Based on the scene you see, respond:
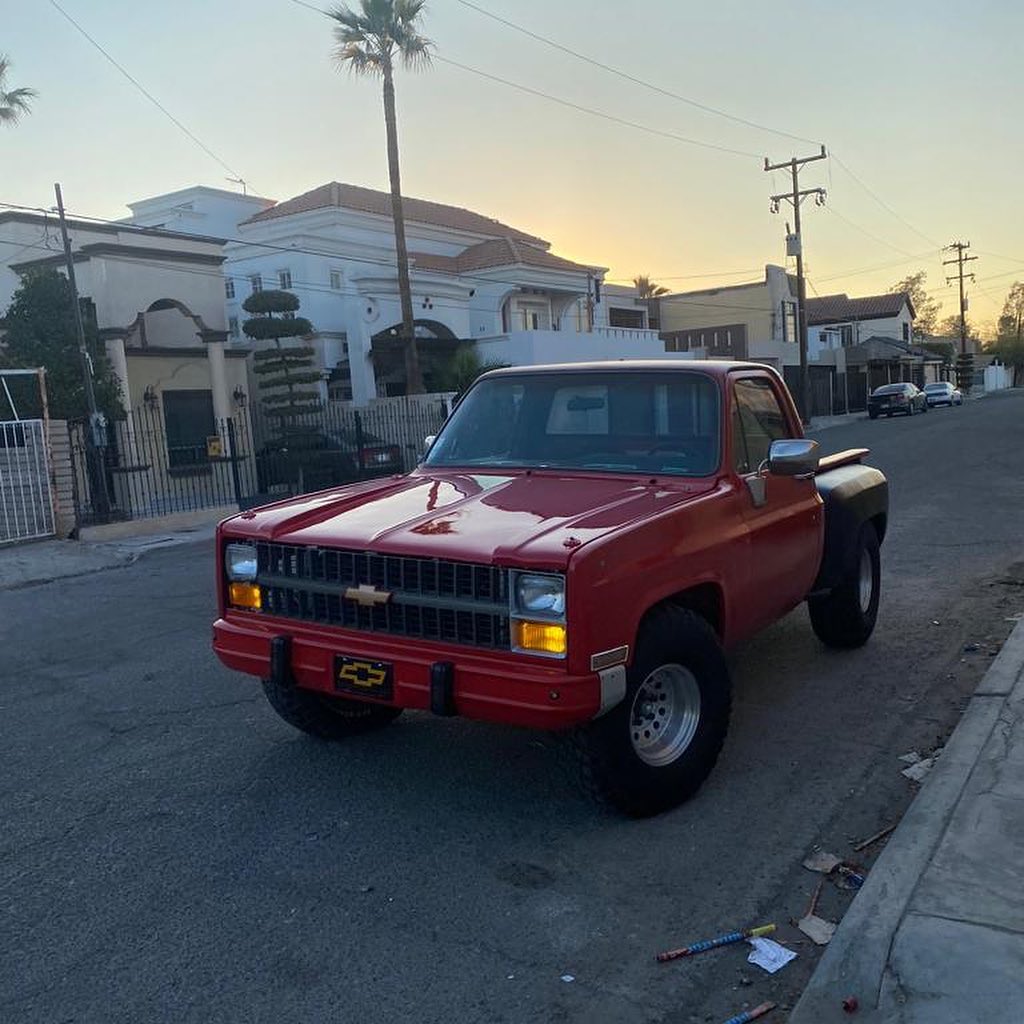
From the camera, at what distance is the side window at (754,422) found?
4931mm

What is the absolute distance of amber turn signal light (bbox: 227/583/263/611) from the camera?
4.43 m

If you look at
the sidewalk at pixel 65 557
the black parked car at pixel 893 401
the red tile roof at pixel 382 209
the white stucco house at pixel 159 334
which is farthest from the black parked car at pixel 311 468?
the black parked car at pixel 893 401

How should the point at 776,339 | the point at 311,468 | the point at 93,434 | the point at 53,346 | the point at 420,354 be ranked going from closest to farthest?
1. the point at 93,434
2. the point at 53,346
3. the point at 311,468
4. the point at 420,354
5. the point at 776,339

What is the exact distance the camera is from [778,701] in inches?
220

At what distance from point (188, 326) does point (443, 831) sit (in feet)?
74.0

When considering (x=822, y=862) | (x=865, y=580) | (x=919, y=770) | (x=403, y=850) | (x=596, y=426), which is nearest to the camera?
(x=822, y=862)

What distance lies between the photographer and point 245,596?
14.7 feet

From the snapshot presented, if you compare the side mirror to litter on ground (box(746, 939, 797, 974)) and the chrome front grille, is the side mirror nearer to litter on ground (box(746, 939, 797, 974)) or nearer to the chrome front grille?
the chrome front grille

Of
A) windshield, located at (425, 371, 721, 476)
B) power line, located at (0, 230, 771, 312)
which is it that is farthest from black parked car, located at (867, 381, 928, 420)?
windshield, located at (425, 371, 721, 476)

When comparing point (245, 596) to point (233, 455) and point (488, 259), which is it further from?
point (488, 259)

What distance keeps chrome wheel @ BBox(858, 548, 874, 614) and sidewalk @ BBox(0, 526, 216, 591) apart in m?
9.41

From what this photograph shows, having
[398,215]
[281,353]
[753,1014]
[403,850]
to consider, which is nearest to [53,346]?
[281,353]

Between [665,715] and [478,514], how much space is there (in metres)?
1.16

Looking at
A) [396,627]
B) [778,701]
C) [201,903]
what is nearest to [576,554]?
[396,627]
